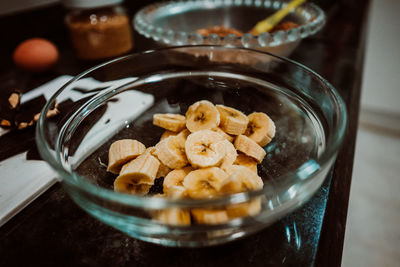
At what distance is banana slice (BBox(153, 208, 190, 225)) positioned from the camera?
0.38m

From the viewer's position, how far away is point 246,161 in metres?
0.60

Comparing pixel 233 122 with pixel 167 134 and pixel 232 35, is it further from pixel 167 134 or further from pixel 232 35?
pixel 232 35

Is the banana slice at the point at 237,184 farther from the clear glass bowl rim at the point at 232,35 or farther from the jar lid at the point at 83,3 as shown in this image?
the jar lid at the point at 83,3

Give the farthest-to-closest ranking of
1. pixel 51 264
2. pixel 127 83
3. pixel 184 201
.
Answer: pixel 127 83
pixel 51 264
pixel 184 201

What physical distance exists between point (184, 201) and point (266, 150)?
34 cm

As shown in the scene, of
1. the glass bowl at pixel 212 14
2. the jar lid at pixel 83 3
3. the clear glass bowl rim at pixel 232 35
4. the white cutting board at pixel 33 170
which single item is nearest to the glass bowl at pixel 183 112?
the white cutting board at pixel 33 170

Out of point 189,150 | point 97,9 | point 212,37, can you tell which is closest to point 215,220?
point 189,150

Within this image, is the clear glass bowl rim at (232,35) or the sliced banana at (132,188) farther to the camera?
the clear glass bowl rim at (232,35)

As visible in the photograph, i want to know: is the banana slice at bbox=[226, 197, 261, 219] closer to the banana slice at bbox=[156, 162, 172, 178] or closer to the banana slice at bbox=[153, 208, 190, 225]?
the banana slice at bbox=[153, 208, 190, 225]

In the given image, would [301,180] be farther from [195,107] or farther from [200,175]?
[195,107]

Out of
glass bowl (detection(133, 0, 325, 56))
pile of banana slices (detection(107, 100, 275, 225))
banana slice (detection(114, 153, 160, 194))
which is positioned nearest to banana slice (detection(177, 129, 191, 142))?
pile of banana slices (detection(107, 100, 275, 225))

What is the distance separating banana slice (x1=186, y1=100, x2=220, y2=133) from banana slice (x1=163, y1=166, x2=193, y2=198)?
0.09 meters

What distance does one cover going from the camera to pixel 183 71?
2.56 ft

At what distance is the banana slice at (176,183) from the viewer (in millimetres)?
489
